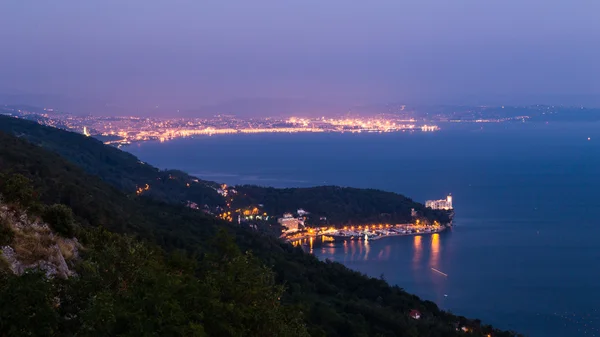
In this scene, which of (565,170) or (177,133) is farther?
(177,133)

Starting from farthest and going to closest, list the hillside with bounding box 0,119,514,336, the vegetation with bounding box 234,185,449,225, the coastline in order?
the vegetation with bounding box 234,185,449,225
the coastline
the hillside with bounding box 0,119,514,336

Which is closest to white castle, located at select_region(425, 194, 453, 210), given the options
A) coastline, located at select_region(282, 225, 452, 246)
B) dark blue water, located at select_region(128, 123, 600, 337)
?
dark blue water, located at select_region(128, 123, 600, 337)

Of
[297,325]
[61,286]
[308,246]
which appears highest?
[61,286]

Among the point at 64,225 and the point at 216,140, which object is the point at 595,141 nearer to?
the point at 216,140

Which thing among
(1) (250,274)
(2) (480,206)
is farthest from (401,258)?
(1) (250,274)

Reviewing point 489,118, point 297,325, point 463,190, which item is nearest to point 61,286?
point 297,325

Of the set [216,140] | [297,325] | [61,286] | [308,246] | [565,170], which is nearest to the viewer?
[61,286]

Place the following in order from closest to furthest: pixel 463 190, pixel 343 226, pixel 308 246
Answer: pixel 308 246
pixel 343 226
pixel 463 190

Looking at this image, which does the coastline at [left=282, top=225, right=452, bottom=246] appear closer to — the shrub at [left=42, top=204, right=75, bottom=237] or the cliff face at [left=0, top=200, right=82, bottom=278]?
the shrub at [left=42, top=204, right=75, bottom=237]
